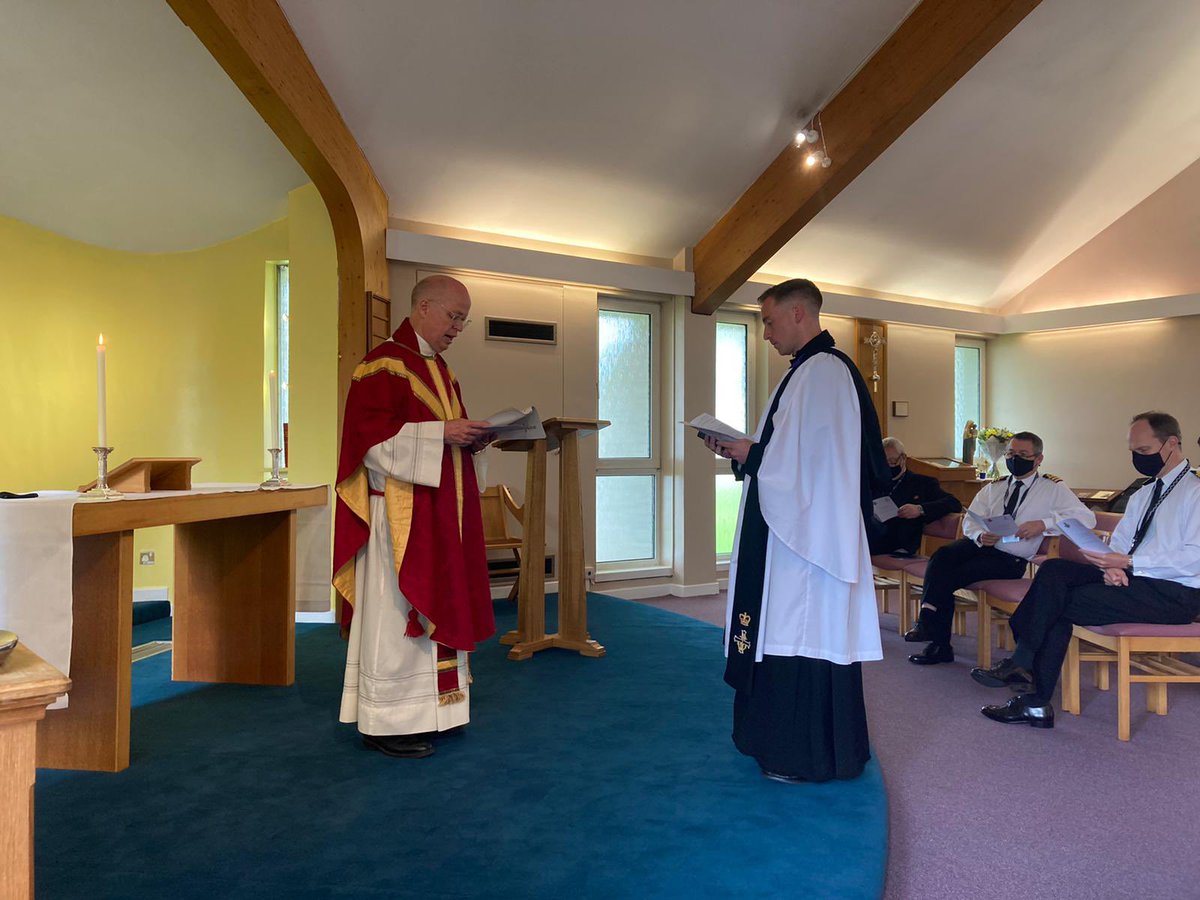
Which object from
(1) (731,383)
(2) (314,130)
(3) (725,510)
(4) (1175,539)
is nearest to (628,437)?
(1) (731,383)

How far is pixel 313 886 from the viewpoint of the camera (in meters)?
1.94

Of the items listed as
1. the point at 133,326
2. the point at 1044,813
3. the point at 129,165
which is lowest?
the point at 1044,813

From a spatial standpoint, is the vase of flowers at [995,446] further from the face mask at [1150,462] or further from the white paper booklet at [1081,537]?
the white paper booklet at [1081,537]

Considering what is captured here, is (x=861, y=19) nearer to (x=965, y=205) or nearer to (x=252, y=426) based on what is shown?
(x=965, y=205)

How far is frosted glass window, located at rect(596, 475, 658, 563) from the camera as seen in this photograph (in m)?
6.84

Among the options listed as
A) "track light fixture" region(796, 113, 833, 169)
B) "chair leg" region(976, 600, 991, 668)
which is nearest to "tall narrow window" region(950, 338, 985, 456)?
"track light fixture" region(796, 113, 833, 169)

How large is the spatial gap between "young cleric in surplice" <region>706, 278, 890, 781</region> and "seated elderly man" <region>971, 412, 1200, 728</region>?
4.63 feet

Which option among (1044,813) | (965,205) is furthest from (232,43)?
(965,205)

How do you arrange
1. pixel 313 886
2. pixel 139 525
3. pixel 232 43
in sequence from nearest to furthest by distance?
1. pixel 313 886
2. pixel 139 525
3. pixel 232 43

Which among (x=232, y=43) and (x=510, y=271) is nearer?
(x=232, y=43)

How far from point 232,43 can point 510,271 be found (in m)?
2.78

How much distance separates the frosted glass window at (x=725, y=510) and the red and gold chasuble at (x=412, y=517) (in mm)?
4666

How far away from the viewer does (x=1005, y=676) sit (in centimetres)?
404

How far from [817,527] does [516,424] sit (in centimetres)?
122
